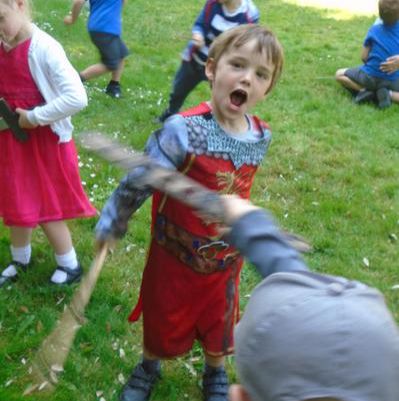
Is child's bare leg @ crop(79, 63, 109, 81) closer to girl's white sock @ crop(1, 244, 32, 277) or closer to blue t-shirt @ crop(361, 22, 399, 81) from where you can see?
blue t-shirt @ crop(361, 22, 399, 81)

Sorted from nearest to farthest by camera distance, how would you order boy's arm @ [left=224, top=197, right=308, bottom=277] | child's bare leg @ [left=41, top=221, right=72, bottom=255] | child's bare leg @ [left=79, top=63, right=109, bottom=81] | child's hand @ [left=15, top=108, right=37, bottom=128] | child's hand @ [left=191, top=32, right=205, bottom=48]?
boy's arm @ [left=224, top=197, right=308, bottom=277] < child's hand @ [left=15, top=108, right=37, bottom=128] < child's bare leg @ [left=41, top=221, right=72, bottom=255] < child's hand @ [left=191, top=32, right=205, bottom=48] < child's bare leg @ [left=79, top=63, right=109, bottom=81]

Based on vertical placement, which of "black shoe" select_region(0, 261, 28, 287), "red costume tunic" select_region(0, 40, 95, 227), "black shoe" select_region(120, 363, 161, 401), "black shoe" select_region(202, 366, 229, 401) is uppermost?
"red costume tunic" select_region(0, 40, 95, 227)

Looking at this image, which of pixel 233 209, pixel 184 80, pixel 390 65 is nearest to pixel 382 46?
pixel 390 65

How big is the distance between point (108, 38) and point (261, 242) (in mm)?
5146

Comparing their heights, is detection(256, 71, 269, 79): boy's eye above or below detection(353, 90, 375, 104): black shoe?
above

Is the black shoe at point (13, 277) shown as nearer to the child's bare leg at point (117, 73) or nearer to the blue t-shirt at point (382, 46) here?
the child's bare leg at point (117, 73)

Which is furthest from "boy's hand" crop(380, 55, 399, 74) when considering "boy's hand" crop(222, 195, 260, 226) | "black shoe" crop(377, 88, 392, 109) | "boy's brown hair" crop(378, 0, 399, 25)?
"boy's hand" crop(222, 195, 260, 226)

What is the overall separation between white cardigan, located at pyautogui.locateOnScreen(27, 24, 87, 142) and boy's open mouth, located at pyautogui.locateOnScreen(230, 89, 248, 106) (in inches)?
34.7

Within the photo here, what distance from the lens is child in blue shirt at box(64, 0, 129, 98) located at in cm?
610

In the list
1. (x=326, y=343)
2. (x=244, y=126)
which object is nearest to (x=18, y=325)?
(x=244, y=126)

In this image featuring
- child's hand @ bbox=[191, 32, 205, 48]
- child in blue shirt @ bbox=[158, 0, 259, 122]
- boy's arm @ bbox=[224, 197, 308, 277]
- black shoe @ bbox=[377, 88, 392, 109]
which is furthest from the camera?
black shoe @ bbox=[377, 88, 392, 109]

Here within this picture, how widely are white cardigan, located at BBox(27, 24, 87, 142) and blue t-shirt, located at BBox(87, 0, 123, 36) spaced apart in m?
3.30

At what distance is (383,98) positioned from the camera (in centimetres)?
679

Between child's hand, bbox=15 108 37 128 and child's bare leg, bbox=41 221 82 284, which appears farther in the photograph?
child's bare leg, bbox=41 221 82 284
